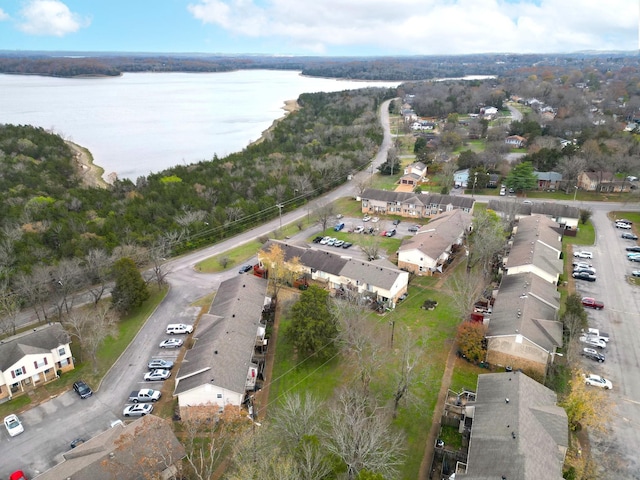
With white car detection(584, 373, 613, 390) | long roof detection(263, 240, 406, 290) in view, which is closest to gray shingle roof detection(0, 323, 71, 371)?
long roof detection(263, 240, 406, 290)

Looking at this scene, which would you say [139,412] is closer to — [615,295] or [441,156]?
[615,295]

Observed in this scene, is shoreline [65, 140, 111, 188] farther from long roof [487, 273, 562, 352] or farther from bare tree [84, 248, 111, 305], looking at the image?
long roof [487, 273, 562, 352]

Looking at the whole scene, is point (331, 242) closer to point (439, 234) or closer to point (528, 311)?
point (439, 234)

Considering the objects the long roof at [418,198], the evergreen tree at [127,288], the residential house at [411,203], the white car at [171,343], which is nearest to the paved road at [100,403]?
the white car at [171,343]

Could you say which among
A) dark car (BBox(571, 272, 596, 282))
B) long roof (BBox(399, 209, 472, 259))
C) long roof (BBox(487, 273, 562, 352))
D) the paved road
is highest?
long roof (BBox(399, 209, 472, 259))

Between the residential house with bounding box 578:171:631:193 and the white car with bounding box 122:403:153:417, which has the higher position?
the residential house with bounding box 578:171:631:193

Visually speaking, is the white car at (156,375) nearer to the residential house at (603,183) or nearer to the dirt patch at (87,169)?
the dirt patch at (87,169)
